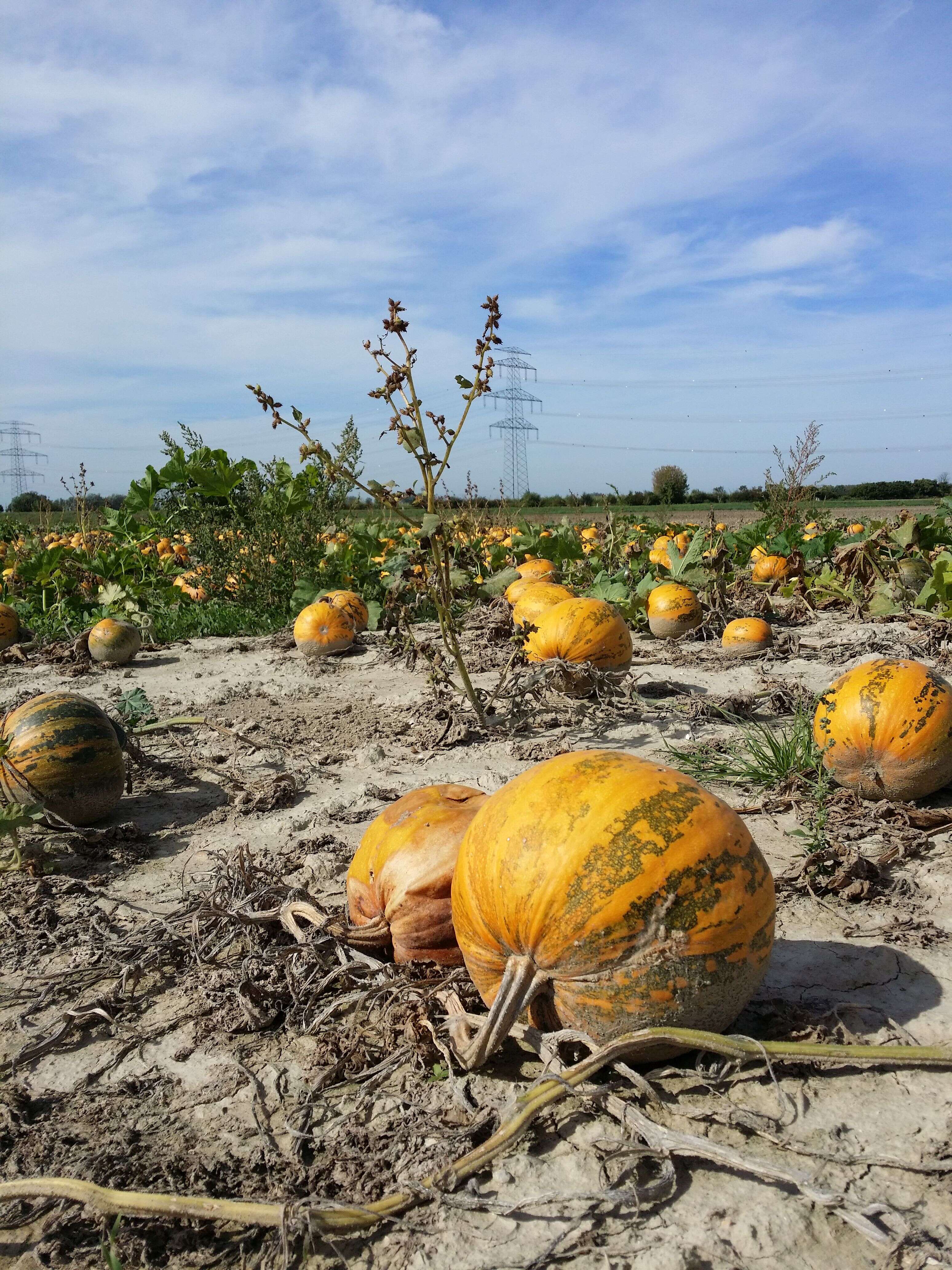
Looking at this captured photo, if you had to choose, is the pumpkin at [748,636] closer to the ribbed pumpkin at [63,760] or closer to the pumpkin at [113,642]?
the ribbed pumpkin at [63,760]

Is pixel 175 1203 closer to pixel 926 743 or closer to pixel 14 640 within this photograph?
pixel 926 743

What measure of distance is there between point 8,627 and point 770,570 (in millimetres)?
7415

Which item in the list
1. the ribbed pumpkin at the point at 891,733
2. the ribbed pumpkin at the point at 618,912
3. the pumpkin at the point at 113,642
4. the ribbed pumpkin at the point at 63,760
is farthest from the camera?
the pumpkin at the point at 113,642

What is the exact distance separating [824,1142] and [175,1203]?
1.32 m

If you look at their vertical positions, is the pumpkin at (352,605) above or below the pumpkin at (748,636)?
above

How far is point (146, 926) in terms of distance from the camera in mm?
2879

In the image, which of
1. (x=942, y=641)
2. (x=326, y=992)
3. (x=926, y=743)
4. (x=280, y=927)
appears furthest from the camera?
(x=942, y=641)

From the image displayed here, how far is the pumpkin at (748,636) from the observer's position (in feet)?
21.8

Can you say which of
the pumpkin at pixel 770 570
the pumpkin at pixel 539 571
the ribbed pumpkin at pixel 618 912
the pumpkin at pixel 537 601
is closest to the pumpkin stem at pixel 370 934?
the ribbed pumpkin at pixel 618 912

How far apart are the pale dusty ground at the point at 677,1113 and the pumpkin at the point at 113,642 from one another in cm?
376

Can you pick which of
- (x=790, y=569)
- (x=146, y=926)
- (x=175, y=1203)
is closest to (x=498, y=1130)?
(x=175, y=1203)

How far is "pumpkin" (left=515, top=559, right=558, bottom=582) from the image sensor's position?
8.09 m

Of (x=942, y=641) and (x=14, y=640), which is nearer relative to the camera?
(x=942, y=641)

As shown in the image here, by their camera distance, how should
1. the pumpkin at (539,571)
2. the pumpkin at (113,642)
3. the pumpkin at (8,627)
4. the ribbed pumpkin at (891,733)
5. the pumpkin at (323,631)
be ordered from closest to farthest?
the ribbed pumpkin at (891,733) → the pumpkin at (323,631) → the pumpkin at (113,642) → the pumpkin at (539,571) → the pumpkin at (8,627)
